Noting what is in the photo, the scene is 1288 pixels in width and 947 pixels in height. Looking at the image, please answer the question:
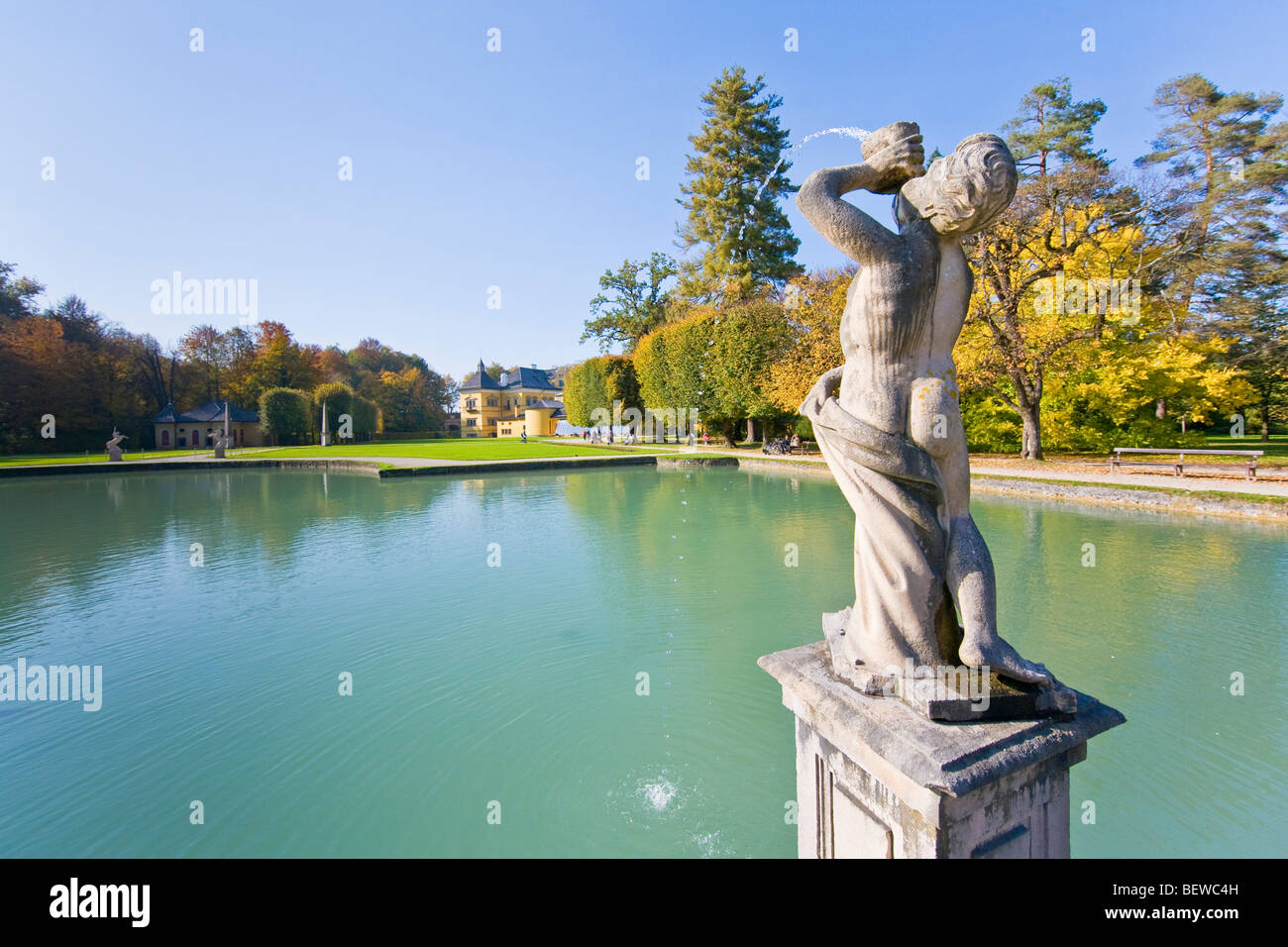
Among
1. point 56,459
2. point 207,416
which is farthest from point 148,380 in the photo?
point 56,459

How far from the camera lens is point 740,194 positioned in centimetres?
3447

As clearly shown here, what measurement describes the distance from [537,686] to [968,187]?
172 inches

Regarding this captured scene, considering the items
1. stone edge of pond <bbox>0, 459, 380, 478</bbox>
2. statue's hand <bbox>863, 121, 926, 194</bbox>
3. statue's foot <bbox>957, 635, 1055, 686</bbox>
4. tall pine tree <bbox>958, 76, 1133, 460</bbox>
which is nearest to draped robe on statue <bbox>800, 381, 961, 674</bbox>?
statue's foot <bbox>957, 635, 1055, 686</bbox>

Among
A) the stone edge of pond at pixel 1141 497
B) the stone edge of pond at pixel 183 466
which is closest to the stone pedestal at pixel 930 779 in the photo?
the stone edge of pond at pixel 1141 497

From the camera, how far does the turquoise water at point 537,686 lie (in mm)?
3270

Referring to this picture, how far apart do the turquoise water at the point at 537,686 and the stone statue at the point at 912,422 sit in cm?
160

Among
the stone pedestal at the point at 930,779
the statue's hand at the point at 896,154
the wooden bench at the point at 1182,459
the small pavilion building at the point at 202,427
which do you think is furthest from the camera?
the small pavilion building at the point at 202,427

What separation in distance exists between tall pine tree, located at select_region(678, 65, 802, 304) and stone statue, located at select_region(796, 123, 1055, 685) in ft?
108

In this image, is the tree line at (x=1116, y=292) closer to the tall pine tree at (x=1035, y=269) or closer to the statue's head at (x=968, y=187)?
the tall pine tree at (x=1035, y=269)

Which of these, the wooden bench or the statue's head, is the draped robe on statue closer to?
the statue's head

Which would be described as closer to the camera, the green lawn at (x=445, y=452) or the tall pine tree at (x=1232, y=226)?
the tall pine tree at (x=1232, y=226)

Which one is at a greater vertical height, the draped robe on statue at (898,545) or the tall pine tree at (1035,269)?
the tall pine tree at (1035,269)

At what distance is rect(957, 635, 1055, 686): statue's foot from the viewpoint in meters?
2.04
